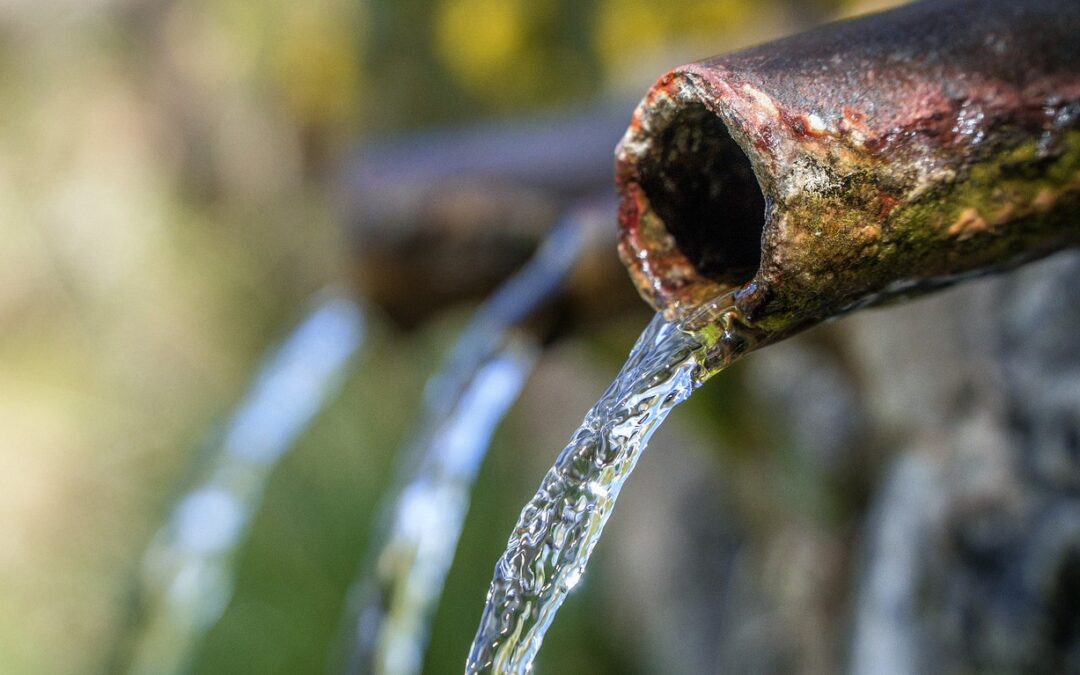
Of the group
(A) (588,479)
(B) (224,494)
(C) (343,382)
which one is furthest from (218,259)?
(A) (588,479)

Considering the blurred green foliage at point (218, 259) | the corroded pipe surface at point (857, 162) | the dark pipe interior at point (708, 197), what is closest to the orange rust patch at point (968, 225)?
the corroded pipe surface at point (857, 162)

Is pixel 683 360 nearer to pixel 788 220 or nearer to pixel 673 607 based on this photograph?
pixel 788 220

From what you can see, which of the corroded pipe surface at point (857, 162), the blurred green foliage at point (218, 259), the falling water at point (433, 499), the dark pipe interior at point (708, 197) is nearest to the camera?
the corroded pipe surface at point (857, 162)

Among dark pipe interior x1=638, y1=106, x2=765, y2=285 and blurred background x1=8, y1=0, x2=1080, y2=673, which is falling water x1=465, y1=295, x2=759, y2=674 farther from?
blurred background x1=8, y1=0, x2=1080, y2=673

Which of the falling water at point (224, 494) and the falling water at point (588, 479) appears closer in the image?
the falling water at point (588, 479)

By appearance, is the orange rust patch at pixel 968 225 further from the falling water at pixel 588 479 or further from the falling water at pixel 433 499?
the falling water at pixel 433 499

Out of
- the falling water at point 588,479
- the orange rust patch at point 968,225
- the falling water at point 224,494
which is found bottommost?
the falling water at point 588,479
